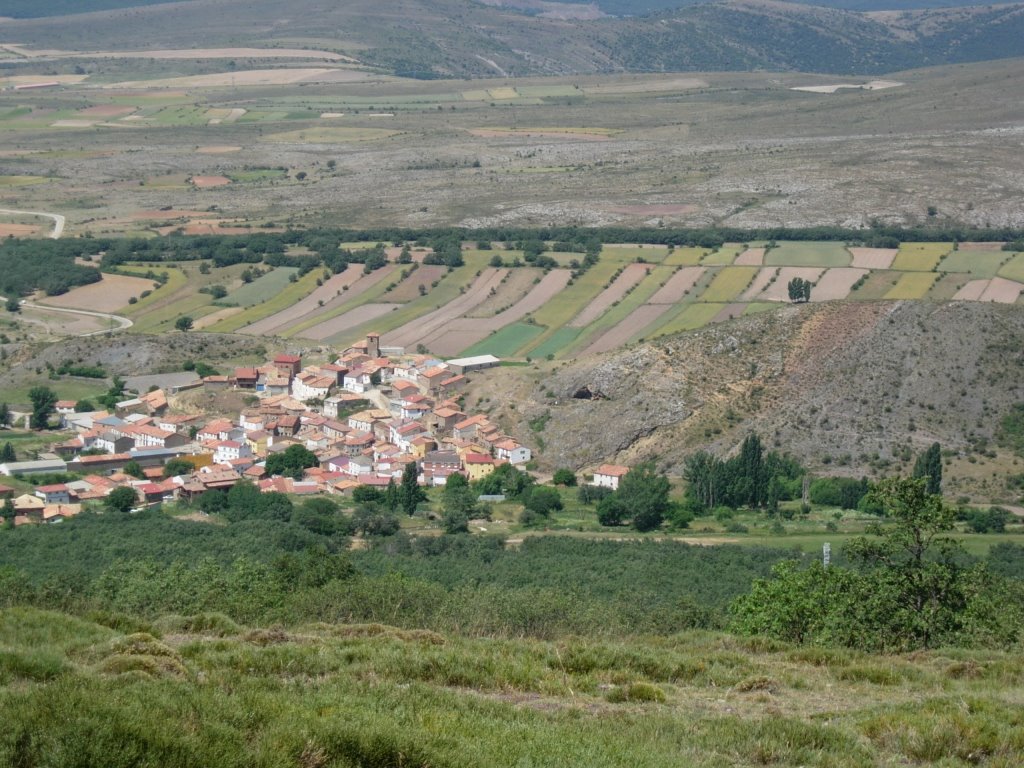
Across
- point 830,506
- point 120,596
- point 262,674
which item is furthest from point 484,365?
point 262,674

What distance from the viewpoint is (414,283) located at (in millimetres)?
94188

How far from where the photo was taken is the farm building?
237 feet

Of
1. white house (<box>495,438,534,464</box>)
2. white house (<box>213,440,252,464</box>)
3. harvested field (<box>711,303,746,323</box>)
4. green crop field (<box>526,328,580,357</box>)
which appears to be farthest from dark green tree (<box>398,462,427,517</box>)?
harvested field (<box>711,303,746,323</box>)

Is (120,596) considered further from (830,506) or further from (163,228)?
(163,228)

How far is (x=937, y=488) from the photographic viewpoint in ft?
172

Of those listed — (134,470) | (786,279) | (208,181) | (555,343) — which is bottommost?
(134,470)

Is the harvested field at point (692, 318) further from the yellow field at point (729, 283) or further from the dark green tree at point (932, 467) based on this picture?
→ the dark green tree at point (932, 467)

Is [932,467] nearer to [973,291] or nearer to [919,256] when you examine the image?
[973,291]

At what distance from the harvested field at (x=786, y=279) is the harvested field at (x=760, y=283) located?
1.17 ft

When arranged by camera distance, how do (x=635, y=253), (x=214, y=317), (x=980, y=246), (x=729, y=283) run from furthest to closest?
(x=635, y=253)
(x=980, y=246)
(x=729, y=283)
(x=214, y=317)

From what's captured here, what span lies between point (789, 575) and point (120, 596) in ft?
43.1

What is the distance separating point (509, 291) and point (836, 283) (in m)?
20.4

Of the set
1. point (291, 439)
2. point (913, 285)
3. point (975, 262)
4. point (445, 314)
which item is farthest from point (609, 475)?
point (975, 262)

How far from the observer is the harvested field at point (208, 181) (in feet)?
482
